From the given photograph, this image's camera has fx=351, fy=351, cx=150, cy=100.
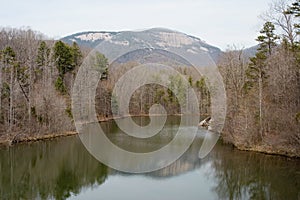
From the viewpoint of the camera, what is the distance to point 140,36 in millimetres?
50875

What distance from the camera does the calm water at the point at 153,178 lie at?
13.3 m

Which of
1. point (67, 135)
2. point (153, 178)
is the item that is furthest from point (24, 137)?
point (153, 178)

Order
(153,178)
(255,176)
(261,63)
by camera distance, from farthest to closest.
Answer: (261,63), (255,176), (153,178)

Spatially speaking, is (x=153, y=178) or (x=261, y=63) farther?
(x=261, y=63)

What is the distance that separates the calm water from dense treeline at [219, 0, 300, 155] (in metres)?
1.33

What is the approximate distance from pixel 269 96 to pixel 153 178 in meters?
10.1

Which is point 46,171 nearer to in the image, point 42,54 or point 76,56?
point 42,54

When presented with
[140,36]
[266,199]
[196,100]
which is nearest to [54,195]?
[266,199]

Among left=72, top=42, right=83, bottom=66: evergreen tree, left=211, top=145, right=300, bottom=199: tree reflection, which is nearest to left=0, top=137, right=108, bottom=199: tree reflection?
left=211, top=145, right=300, bottom=199: tree reflection

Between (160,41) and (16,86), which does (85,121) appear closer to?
(16,86)

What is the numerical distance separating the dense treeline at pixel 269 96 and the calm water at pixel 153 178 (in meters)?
1.33

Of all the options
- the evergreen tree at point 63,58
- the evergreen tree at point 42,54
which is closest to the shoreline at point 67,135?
the evergreen tree at point 42,54

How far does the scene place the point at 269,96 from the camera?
2162 cm

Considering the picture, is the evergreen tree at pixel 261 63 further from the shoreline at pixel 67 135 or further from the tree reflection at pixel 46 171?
the tree reflection at pixel 46 171
